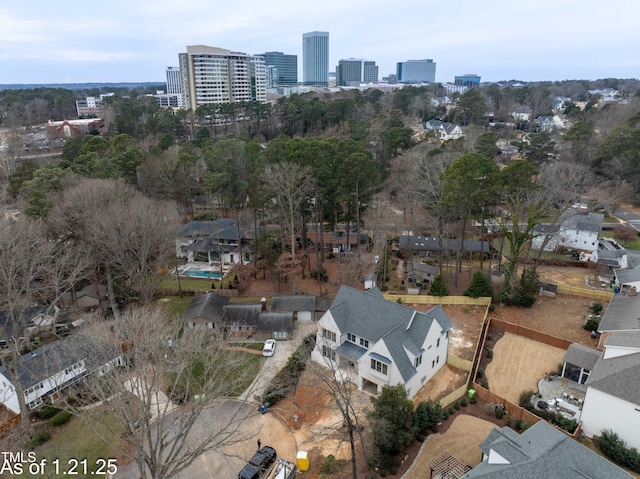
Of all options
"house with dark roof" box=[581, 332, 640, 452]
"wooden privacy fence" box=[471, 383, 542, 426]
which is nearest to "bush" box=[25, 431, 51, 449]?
"wooden privacy fence" box=[471, 383, 542, 426]

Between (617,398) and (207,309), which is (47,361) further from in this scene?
(617,398)

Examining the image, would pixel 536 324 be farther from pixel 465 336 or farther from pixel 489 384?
pixel 489 384

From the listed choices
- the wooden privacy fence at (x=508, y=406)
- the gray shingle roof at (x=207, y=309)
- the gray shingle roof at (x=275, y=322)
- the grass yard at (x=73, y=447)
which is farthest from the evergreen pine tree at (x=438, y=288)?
the grass yard at (x=73, y=447)

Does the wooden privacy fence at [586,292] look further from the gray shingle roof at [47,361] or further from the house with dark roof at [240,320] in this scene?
the gray shingle roof at [47,361]

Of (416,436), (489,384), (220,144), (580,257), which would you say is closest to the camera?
(416,436)

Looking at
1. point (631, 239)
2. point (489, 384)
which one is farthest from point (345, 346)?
point (631, 239)

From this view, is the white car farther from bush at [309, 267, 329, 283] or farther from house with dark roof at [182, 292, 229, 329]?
bush at [309, 267, 329, 283]
